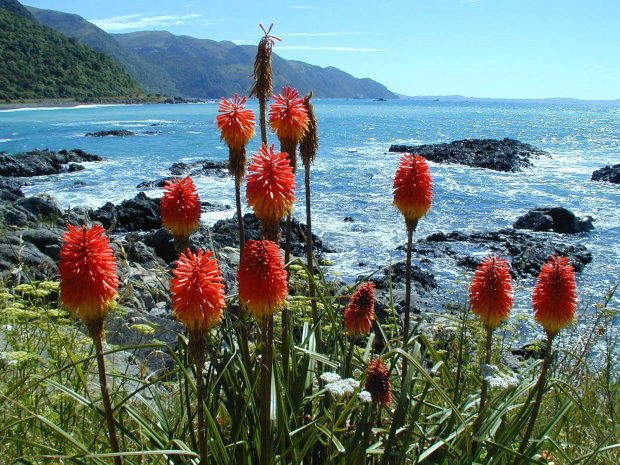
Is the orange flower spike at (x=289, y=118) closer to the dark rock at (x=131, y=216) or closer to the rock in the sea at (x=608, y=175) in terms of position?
the dark rock at (x=131, y=216)

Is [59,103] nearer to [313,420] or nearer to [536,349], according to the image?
[536,349]

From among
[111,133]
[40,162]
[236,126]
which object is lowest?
[40,162]

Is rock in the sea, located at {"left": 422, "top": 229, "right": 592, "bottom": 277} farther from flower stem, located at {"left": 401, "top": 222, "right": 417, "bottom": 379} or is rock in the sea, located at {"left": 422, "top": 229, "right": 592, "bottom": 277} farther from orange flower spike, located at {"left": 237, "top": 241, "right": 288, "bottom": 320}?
orange flower spike, located at {"left": 237, "top": 241, "right": 288, "bottom": 320}

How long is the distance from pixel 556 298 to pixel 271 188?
57.0 inches

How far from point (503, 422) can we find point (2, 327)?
373 cm

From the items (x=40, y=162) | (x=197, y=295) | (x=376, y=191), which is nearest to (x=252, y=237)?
(x=376, y=191)

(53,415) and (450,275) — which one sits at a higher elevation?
(53,415)

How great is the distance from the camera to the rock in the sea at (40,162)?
31081 mm

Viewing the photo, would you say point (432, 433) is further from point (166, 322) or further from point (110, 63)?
point (110, 63)

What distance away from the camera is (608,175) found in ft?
105

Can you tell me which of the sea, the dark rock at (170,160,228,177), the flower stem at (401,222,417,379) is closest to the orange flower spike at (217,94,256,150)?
the flower stem at (401,222,417,379)

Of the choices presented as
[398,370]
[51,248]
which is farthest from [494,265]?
[51,248]

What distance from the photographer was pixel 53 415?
143 inches

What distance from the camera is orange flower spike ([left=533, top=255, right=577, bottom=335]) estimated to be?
253 centimetres
